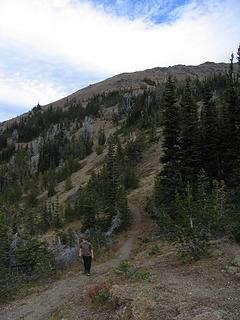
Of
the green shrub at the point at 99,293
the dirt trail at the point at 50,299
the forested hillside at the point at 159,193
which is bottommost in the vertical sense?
the dirt trail at the point at 50,299

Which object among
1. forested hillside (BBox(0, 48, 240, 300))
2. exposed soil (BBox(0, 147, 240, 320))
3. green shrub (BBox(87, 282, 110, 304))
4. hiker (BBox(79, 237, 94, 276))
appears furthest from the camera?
forested hillside (BBox(0, 48, 240, 300))

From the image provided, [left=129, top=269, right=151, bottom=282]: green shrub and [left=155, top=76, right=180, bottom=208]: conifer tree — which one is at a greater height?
[left=155, top=76, right=180, bottom=208]: conifer tree

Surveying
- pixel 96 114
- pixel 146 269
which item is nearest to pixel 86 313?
pixel 146 269

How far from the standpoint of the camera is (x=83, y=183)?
75188 millimetres

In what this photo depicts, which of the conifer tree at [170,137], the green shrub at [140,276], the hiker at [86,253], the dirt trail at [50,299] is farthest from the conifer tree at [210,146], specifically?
the green shrub at [140,276]

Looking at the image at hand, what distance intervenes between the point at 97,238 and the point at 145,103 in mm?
82462

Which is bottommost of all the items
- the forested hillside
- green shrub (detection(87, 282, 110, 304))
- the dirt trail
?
the dirt trail

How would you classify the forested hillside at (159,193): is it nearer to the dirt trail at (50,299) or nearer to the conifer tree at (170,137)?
the conifer tree at (170,137)

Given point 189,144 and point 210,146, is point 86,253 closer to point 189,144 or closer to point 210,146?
point 189,144

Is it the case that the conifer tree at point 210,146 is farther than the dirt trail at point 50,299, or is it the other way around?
the conifer tree at point 210,146

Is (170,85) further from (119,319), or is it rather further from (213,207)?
(119,319)

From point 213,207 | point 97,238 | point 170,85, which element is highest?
point 170,85

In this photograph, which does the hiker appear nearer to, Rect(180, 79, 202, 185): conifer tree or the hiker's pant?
the hiker's pant

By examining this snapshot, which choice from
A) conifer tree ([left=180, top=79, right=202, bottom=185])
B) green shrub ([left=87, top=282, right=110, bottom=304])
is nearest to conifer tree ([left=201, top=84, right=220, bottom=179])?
conifer tree ([left=180, top=79, right=202, bottom=185])
